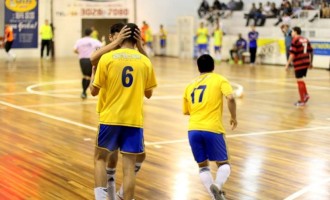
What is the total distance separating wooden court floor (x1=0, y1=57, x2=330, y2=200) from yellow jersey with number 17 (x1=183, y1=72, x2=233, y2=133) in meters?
1.00

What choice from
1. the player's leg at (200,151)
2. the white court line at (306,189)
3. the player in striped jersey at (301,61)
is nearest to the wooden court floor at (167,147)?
the white court line at (306,189)

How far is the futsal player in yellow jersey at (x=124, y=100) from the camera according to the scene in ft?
17.6

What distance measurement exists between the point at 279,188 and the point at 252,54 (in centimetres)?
2167

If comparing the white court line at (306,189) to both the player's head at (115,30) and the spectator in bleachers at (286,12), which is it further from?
the spectator in bleachers at (286,12)

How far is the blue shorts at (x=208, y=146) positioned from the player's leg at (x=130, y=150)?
74 cm

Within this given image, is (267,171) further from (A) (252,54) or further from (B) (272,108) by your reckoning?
(A) (252,54)

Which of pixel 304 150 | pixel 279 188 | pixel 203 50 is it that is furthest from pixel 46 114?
pixel 203 50

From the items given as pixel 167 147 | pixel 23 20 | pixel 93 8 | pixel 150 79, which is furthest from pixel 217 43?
pixel 150 79

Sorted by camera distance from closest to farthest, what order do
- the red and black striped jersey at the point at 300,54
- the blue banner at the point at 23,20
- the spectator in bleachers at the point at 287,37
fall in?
1. the red and black striped jersey at the point at 300,54
2. the spectator in bleachers at the point at 287,37
3. the blue banner at the point at 23,20

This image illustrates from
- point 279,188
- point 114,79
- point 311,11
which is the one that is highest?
point 311,11

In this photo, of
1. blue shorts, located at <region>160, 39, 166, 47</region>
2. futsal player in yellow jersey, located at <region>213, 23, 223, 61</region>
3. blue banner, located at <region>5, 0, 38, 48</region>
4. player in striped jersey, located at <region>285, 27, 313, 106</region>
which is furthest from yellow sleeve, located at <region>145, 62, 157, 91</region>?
blue shorts, located at <region>160, 39, 166, 47</region>

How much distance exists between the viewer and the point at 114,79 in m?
5.37

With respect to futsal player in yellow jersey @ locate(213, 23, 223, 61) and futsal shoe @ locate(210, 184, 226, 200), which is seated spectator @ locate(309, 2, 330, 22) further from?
futsal shoe @ locate(210, 184, 226, 200)

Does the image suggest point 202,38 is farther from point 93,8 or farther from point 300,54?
point 300,54
